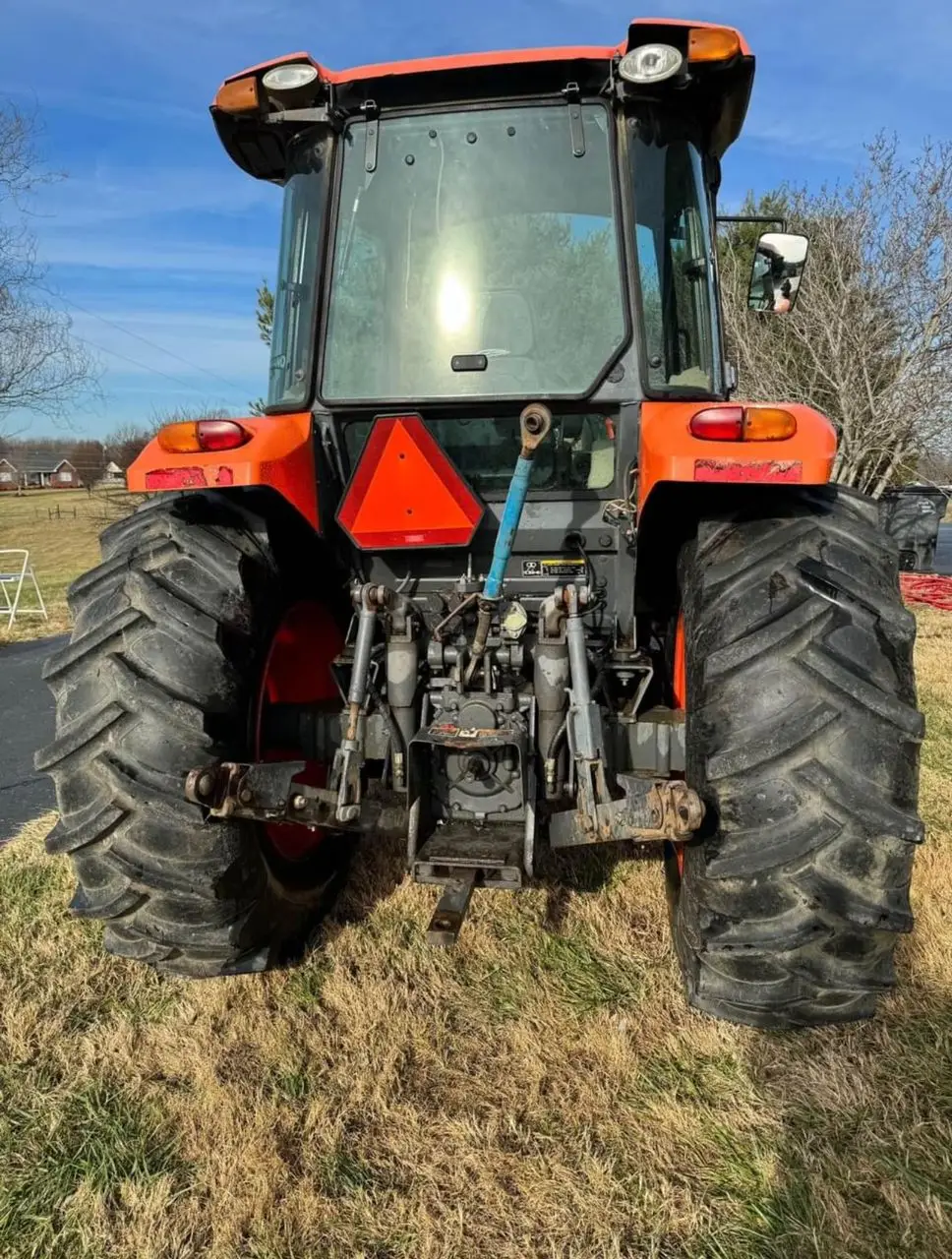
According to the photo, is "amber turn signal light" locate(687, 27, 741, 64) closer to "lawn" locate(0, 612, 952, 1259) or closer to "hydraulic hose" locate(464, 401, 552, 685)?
"hydraulic hose" locate(464, 401, 552, 685)

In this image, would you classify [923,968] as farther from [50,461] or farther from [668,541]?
[50,461]

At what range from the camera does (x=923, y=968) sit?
2863mm

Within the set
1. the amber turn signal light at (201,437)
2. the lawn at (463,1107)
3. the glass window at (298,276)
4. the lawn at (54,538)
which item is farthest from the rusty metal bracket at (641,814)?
the lawn at (54,538)

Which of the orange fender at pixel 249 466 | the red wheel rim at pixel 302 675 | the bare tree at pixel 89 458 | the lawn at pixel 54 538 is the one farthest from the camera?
the bare tree at pixel 89 458

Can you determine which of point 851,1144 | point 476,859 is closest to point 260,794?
point 476,859

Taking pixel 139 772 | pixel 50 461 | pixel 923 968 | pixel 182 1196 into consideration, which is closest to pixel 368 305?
pixel 139 772

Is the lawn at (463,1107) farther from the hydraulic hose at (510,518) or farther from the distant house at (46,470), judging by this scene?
the distant house at (46,470)

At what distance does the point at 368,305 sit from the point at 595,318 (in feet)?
2.47

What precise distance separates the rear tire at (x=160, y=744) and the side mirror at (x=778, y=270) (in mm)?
2473

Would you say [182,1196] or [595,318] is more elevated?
[595,318]

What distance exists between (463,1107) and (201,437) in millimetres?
1999

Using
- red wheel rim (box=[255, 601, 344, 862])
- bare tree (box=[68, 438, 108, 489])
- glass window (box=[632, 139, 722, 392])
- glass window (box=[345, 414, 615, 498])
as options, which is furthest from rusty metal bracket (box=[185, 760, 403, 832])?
bare tree (box=[68, 438, 108, 489])

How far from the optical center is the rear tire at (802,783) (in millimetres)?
2092

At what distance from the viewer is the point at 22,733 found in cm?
623
